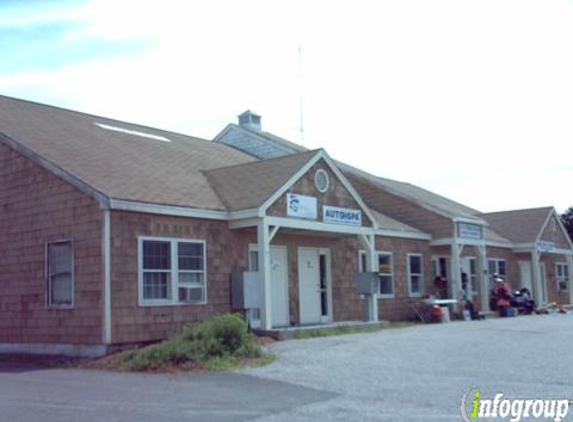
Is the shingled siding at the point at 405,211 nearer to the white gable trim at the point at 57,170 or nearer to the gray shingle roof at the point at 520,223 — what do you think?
the gray shingle roof at the point at 520,223

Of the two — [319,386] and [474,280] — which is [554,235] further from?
[319,386]

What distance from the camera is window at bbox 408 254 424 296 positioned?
85.8ft

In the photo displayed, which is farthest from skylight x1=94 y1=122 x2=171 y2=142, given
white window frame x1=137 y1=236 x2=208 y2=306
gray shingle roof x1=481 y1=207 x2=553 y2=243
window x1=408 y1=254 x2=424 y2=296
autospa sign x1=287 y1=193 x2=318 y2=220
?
gray shingle roof x1=481 y1=207 x2=553 y2=243

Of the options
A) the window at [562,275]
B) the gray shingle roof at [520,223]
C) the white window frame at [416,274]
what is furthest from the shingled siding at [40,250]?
the window at [562,275]

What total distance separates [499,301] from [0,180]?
18074 millimetres

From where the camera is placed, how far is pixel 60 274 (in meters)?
16.5

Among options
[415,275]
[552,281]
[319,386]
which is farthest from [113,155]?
[552,281]

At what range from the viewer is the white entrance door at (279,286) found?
65.9 feet

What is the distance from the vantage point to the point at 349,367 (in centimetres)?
1294

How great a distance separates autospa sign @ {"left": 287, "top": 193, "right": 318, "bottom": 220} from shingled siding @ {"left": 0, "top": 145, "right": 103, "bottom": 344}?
5026 millimetres

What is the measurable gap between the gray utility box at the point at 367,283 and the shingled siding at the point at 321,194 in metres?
1.42

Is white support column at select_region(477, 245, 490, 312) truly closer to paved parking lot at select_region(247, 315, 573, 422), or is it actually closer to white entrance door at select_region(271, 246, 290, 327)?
paved parking lot at select_region(247, 315, 573, 422)

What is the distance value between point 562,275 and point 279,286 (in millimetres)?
22305

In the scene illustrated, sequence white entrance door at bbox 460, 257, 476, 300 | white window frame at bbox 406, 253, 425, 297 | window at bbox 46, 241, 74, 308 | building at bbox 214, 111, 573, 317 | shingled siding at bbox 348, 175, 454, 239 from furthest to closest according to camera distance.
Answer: white entrance door at bbox 460, 257, 476, 300 → building at bbox 214, 111, 573, 317 → shingled siding at bbox 348, 175, 454, 239 → white window frame at bbox 406, 253, 425, 297 → window at bbox 46, 241, 74, 308
